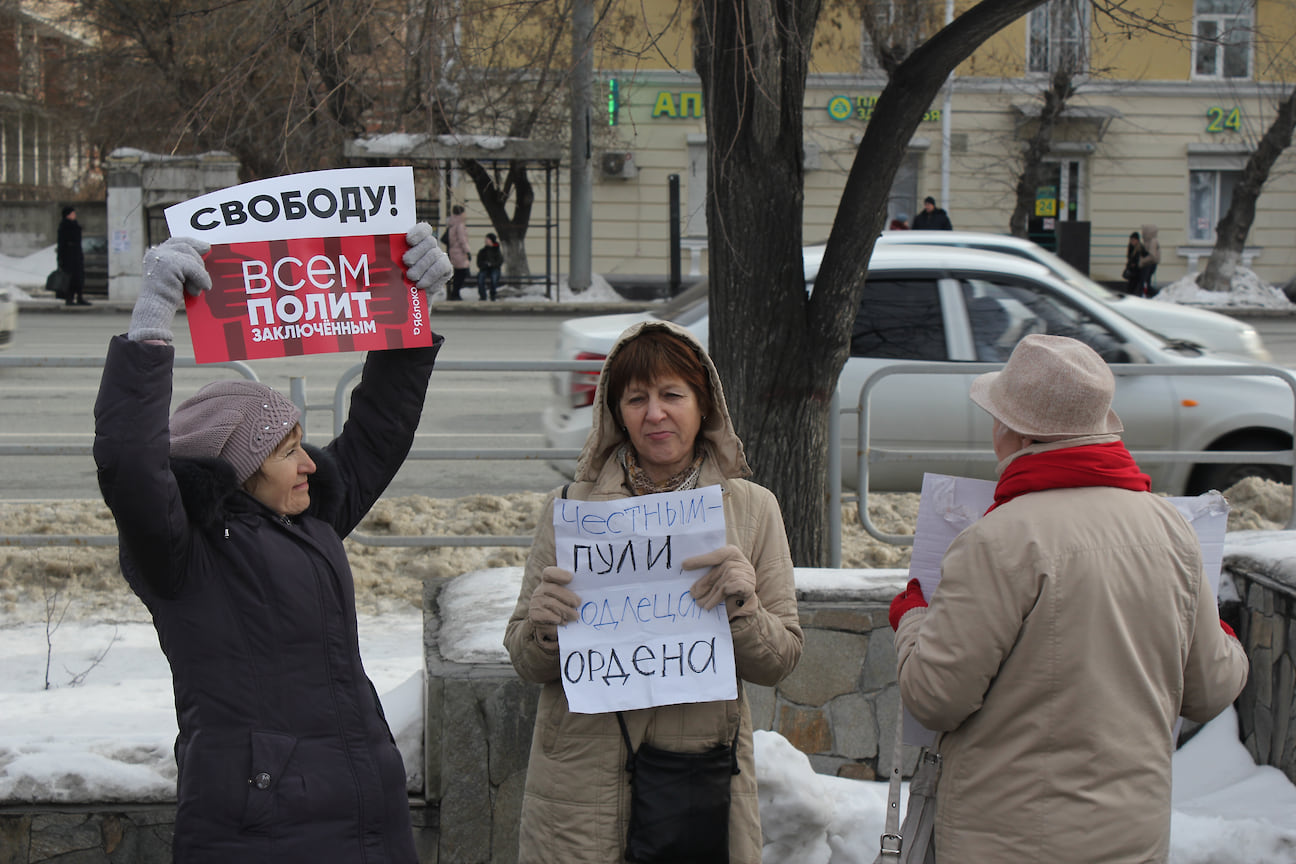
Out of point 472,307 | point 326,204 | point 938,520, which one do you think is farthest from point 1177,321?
point 472,307

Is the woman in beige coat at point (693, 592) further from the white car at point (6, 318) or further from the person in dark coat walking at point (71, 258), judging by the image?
the person in dark coat walking at point (71, 258)

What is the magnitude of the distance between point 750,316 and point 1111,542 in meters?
2.80

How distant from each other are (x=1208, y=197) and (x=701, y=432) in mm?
33587

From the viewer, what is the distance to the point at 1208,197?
1288 inches

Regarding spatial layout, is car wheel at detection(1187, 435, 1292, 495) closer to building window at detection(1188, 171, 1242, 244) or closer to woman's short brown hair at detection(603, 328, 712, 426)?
woman's short brown hair at detection(603, 328, 712, 426)

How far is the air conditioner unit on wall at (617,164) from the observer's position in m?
30.3

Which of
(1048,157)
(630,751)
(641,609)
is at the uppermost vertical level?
(1048,157)

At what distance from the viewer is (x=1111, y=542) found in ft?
7.75

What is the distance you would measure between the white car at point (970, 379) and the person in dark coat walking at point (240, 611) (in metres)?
4.53

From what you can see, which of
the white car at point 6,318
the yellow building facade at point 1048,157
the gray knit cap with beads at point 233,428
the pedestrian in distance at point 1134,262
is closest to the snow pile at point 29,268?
the yellow building facade at point 1048,157

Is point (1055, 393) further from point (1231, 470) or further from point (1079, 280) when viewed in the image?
point (1079, 280)

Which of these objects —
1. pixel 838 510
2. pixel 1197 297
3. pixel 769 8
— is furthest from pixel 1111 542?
pixel 1197 297

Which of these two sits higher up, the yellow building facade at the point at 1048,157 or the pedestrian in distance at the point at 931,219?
the yellow building facade at the point at 1048,157

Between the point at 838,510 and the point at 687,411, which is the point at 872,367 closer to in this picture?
the point at 838,510
